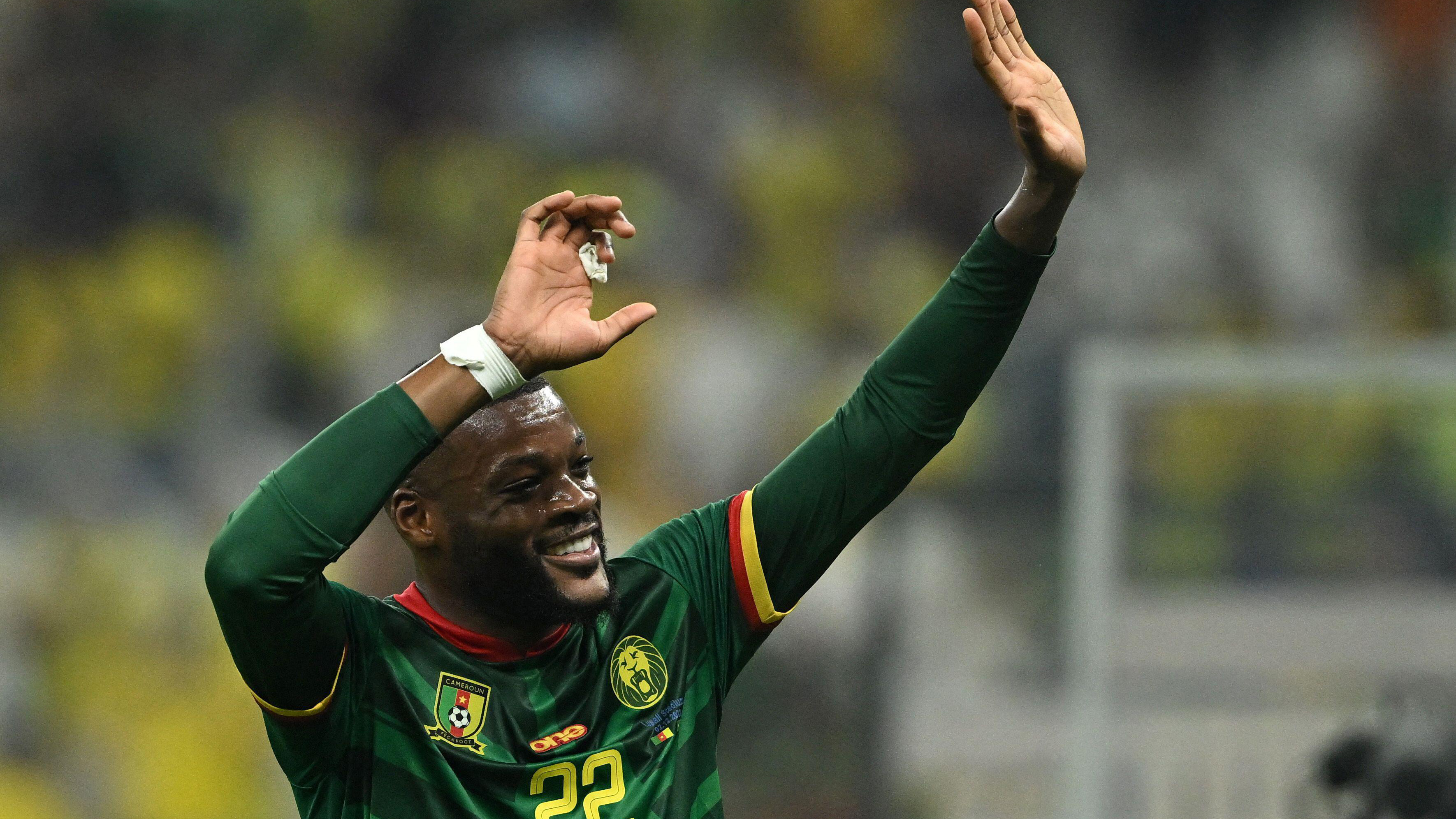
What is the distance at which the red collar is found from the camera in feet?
7.60

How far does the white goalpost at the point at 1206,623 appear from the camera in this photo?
5.00 metres

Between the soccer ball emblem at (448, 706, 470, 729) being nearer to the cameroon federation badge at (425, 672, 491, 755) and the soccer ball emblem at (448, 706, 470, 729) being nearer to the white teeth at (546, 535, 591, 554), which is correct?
the cameroon federation badge at (425, 672, 491, 755)

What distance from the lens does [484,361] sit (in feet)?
6.48

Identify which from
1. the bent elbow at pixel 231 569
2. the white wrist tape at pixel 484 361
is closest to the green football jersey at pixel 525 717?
the bent elbow at pixel 231 569

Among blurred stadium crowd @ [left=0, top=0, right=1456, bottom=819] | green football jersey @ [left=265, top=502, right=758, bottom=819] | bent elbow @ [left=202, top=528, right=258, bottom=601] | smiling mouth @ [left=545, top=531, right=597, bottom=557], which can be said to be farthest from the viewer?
blurred stadium crowd @ [left=0, top=0, right=1456, bottom=819]

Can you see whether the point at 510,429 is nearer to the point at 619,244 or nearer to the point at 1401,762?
the point at 1401,762

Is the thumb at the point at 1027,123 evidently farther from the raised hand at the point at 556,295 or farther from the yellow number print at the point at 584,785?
the yellow number print at the point at 584,785

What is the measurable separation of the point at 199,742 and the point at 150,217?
258 cm

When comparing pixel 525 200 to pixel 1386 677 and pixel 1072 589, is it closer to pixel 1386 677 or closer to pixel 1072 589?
pixel 1072 589

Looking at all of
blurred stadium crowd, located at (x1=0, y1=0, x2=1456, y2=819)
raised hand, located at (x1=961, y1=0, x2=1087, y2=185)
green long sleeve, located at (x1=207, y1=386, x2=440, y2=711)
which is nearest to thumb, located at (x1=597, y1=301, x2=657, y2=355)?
green long sleeve, located at (x1=207, y1=386, x2=440, y2=711)

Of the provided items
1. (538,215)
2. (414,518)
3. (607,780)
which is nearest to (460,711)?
(607,780)

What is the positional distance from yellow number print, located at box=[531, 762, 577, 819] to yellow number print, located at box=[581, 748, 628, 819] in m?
0.01

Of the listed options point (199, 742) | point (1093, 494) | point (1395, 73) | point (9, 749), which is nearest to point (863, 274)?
point (1093, 494)

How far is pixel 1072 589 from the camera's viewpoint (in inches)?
221
